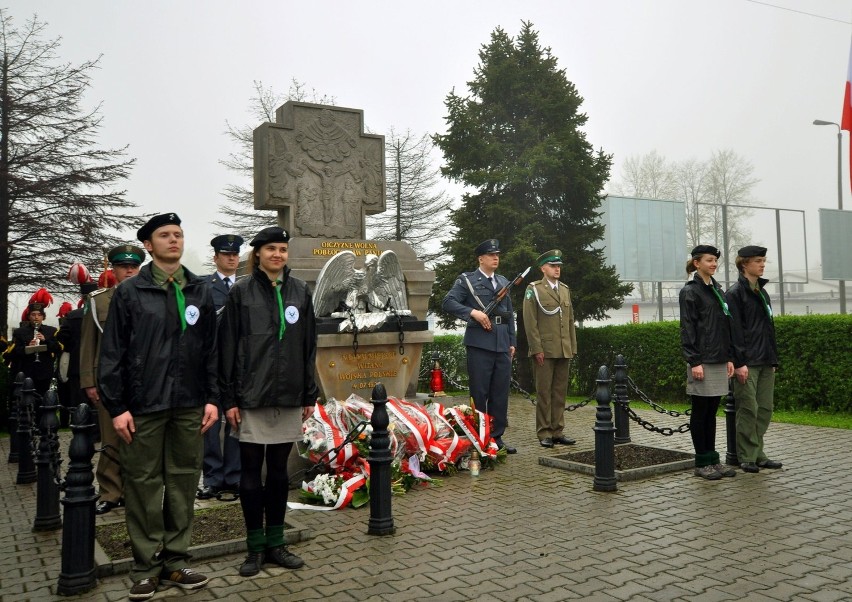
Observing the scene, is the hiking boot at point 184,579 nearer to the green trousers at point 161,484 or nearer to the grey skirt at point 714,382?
the green trousers at point 161,484

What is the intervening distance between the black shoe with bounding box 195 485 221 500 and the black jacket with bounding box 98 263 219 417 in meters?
2.42

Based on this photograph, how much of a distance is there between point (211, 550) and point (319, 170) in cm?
581

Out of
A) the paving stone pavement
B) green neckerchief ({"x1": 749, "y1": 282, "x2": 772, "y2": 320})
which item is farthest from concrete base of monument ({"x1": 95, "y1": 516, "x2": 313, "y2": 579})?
green neckerchief ({"x1": 749, "y1": 282, "x2": 772, "y2": 320})

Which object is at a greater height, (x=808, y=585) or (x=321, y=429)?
(x=321, y=429)

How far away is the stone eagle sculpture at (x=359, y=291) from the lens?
7.98 m

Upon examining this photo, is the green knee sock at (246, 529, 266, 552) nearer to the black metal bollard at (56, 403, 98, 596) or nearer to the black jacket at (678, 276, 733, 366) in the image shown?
the black metal bollard at (56, 403, 98, 596)

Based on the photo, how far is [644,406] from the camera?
13.6 metres

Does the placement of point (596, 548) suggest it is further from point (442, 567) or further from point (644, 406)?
point (644, 406)

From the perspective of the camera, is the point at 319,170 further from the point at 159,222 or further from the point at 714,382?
the point at 714,382

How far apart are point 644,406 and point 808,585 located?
9892mm

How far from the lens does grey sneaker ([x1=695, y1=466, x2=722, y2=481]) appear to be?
6801 mm

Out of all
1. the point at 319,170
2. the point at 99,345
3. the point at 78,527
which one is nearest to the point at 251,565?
the point at 78,527

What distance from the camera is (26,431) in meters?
7.21

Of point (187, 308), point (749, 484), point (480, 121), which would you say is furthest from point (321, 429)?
point (480, 121)
